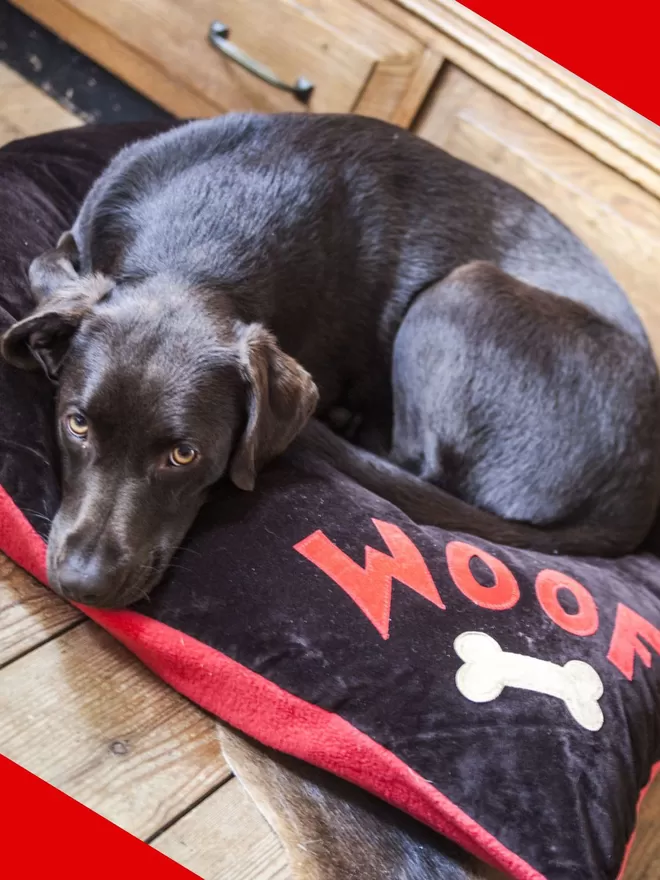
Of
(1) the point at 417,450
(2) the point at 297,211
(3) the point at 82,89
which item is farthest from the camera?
(3) the point at 82,89

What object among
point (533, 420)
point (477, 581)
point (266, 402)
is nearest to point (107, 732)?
point (266, 402)

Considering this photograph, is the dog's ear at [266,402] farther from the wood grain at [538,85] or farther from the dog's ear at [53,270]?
the wood grain at [538,85]

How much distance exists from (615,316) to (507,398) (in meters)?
0.44

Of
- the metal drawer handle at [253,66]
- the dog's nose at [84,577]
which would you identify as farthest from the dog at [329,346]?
the metal drawer handle at [253,66]

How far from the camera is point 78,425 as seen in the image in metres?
1.45

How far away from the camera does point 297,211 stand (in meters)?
1.92

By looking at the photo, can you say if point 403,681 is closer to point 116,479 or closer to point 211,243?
point 116,479

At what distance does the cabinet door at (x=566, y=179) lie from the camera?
2.55 metres

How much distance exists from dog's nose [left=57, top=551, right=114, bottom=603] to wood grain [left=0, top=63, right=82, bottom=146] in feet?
6.22

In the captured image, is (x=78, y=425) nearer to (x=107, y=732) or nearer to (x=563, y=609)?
(x=107, y=732)

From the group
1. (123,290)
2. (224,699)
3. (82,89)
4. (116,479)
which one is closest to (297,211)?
(123,290)

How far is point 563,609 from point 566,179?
148cm

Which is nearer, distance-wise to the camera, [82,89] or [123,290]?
[123,290]

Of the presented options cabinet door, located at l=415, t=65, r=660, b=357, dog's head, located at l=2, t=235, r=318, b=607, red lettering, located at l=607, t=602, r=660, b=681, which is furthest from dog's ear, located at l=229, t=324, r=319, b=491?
cabinet door, located at l=415, t=65, r=660, b=357
